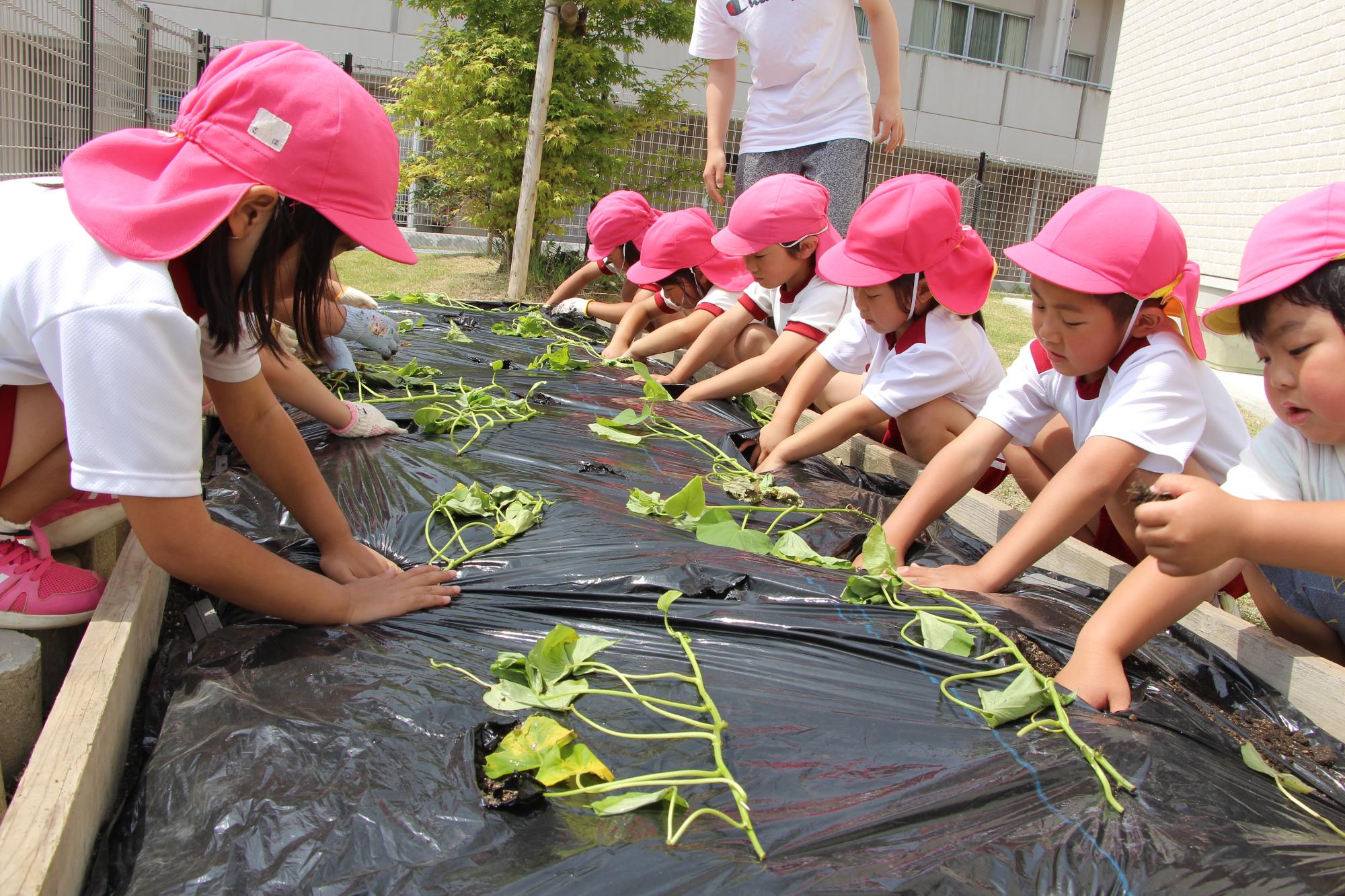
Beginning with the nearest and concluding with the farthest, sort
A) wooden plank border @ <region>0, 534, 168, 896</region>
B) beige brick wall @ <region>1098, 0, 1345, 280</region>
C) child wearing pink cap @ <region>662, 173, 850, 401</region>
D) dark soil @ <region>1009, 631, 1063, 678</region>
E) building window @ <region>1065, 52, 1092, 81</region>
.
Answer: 1. wooden plank border @ <region>0, 534, 168, 896</region>
2. dark soil @ <region>1009, 631, 1063, 678</region>
3. child wearing pink cap @ <region>662, 173, 850, 401</region>
4. beige brick wall @ <region>1098, 0, 1345, 280</region>
5. building window @ <region>1065, 52, 1092, 81</region>

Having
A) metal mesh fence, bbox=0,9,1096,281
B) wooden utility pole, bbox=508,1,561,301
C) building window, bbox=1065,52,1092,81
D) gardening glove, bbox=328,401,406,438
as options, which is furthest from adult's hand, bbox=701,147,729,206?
building window, bbox=1065,52,1092,81

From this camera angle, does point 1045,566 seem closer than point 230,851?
No

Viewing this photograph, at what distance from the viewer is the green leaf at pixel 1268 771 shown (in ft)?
4.32

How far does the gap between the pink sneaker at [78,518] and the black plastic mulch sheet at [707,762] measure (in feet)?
0.84

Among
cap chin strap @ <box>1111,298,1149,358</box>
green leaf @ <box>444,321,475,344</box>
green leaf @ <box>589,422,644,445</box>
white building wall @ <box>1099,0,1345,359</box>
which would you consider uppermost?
white building wall @ <box>1099,0,1345,359</box>

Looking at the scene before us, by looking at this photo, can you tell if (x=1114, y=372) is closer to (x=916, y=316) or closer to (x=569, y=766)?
(x=916, y=316)

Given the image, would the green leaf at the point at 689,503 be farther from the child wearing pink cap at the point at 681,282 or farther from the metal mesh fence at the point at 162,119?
the metal mesh fence at the point at 162,119

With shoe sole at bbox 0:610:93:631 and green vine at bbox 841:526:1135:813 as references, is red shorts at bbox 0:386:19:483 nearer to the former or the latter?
shoe sole at bbox 0:610:93:631

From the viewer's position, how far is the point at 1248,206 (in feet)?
22.4

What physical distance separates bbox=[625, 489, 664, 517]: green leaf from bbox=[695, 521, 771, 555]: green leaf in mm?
134

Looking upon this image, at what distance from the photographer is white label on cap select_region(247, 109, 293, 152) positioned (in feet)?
4.10

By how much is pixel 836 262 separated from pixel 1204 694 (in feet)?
4.83

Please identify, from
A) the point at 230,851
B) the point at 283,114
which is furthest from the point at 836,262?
the point at 230,851

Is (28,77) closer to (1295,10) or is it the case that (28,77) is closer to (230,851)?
(230,851)
